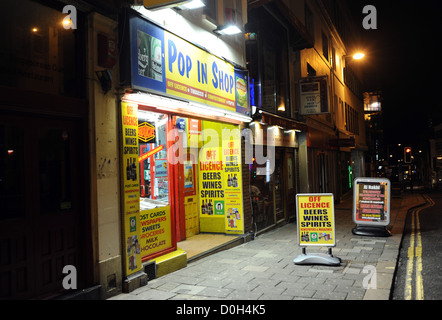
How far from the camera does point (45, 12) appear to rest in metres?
4.82

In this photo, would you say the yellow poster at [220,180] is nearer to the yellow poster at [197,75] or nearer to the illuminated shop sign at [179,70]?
the illuminated shop sign at [179,70]

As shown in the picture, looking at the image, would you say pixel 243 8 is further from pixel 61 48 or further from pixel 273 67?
pixel 61 48

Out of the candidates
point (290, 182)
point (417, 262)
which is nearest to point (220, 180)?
point (290, 182)

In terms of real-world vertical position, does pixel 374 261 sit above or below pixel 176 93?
below

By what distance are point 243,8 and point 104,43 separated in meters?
5.21

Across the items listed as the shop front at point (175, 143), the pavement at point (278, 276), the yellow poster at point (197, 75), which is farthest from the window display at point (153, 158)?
the pavement at point (278, 276)

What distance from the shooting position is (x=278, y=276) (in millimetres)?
6125

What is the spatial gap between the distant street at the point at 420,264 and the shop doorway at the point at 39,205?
16.1ft

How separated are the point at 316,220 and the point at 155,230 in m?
3.28

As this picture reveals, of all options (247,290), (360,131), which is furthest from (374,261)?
(360,131)

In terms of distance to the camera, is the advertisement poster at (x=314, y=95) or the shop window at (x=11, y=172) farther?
the advertisement poster at (x=314, y=95)

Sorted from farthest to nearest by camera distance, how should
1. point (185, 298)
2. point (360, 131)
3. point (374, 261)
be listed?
point (360, 131)
point (374, 261)
point (185, 298)

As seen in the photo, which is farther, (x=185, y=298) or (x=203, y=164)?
(x=203, y=164)

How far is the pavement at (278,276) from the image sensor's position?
205 inches
